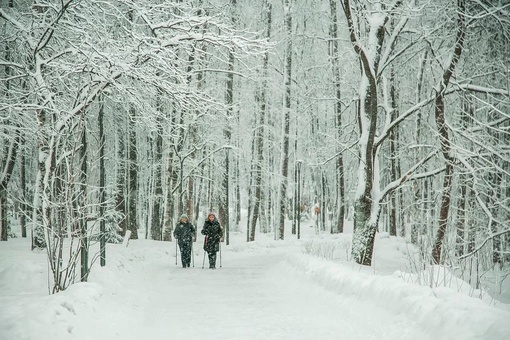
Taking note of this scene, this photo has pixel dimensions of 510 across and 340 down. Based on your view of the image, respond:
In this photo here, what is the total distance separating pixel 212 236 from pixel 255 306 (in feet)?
23.3

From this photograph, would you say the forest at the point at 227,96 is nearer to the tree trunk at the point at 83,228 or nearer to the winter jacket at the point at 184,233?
the tree trunk at the point at 83,228

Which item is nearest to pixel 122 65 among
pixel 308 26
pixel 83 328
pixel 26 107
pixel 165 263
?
pixel 26 107

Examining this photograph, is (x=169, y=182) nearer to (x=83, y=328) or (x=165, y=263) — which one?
(x=165, y=263)

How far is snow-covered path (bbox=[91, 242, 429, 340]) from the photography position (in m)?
5.68

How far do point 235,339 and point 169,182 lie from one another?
16079mm

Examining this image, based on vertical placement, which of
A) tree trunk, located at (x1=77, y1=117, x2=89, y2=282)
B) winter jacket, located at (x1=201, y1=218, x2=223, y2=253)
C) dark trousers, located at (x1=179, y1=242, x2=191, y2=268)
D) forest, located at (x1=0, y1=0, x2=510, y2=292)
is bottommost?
dark trousers, located at (x1=179, y1=242, x2=191, y2=268)

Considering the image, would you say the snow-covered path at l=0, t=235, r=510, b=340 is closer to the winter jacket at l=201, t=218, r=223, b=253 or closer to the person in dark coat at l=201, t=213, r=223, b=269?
the person in dark coat at l=201, t=213, r=223, b=269

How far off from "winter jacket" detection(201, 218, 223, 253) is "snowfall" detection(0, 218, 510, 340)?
11.0 ft

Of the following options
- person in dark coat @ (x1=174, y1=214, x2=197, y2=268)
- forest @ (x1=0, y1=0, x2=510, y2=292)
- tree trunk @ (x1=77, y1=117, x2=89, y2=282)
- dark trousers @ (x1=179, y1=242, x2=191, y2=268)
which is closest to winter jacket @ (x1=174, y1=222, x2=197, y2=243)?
person in dark coat @ (x1=174, y1=214, x2=197, y2=268)

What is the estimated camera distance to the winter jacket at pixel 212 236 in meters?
14.5

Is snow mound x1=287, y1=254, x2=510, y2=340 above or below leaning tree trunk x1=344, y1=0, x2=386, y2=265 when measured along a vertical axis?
below

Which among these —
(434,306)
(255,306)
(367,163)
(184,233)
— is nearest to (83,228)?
(255,306)

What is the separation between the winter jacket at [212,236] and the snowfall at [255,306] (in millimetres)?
3366

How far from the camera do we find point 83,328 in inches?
203
